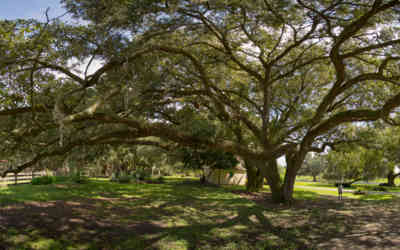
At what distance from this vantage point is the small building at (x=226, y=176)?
35.8 meters

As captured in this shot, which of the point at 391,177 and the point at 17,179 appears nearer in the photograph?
the point at 17,179

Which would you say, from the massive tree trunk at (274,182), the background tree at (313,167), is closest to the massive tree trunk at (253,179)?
the massive tree trunk at (274,182)

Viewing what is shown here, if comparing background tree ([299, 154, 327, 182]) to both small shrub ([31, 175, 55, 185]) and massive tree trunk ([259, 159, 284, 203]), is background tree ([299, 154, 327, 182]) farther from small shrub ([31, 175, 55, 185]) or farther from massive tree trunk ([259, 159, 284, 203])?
small shrub ([31, 175, 55, 185])

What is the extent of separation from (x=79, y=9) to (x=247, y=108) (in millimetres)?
13849

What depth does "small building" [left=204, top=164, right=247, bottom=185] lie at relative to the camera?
35.8 meters

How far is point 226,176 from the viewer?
36.4m

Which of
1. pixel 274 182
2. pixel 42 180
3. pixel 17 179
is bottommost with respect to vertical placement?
pixel 17 179

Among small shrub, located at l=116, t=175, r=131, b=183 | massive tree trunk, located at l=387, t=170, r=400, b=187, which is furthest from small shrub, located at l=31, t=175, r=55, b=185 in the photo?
massive tree trunk, located at l=387, t=170, r=400, b=187

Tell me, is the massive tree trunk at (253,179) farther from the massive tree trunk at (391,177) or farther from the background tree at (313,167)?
the background tree at (313,167)

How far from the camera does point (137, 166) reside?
4672cm

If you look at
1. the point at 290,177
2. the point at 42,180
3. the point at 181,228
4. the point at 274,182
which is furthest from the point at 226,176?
the point at 181,228

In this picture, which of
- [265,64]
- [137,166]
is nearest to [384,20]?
[265,64]

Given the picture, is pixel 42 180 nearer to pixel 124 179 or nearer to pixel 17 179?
pixel 17 179

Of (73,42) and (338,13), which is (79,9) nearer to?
(73,42)
